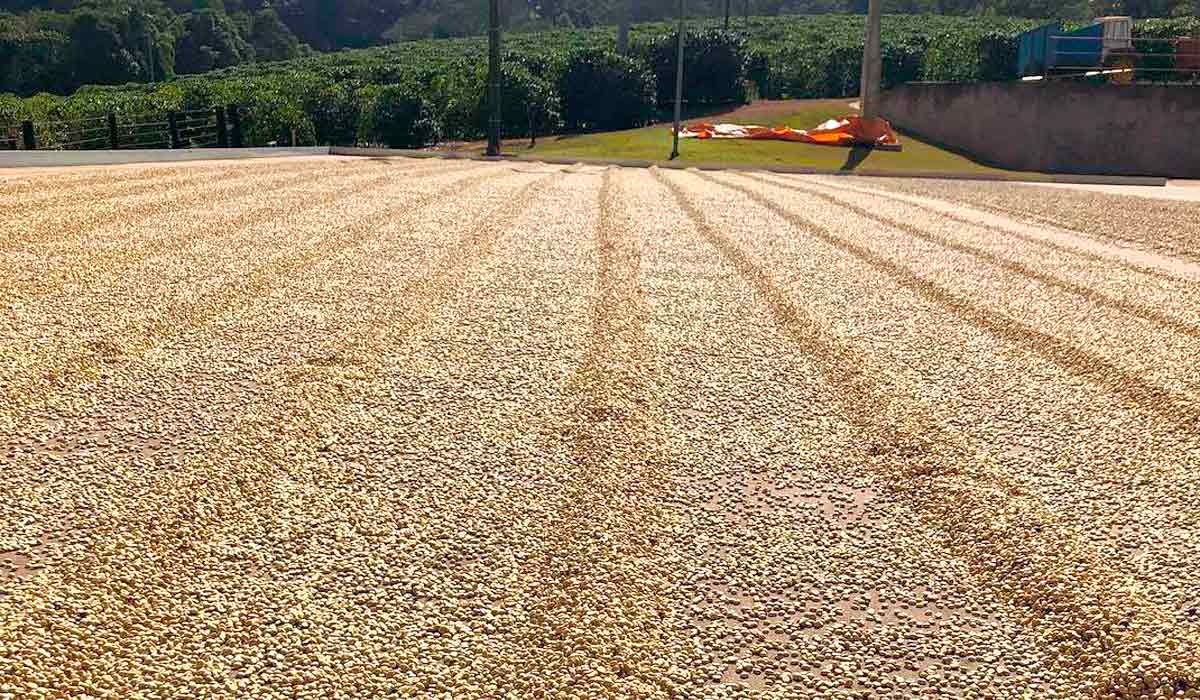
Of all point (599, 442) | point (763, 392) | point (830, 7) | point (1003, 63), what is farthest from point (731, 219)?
point (830, 7)

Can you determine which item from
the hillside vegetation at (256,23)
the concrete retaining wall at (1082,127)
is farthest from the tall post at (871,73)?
the hillside vegetation at (256,23)

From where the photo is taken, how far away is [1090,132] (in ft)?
99.7

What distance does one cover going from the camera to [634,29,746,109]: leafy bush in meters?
46.2

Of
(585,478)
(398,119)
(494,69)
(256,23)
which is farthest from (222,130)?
(256,23)

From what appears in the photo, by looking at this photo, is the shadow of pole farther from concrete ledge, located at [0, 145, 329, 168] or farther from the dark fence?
the dark fence

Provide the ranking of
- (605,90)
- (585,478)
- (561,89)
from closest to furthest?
(585,478)
(605,90)
(561,89)

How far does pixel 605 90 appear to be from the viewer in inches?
1704

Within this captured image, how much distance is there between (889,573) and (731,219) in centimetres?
857

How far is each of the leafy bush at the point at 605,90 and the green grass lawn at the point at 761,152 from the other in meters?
4.77

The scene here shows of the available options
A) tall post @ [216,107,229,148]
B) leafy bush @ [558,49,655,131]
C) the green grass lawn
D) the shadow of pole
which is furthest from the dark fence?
leafy bush @ [558,49,655,131]

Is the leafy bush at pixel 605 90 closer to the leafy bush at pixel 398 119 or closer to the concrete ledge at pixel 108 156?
the leafy bush at pixel 398 119

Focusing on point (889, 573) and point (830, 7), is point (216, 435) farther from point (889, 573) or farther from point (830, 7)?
point (830, 7)

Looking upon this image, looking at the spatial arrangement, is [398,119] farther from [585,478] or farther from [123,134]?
[585,478]

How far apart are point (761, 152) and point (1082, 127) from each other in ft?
35.1
